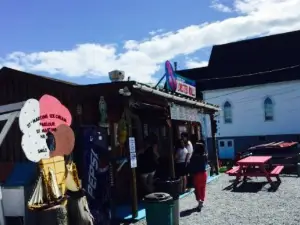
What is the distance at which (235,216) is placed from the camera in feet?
30.5

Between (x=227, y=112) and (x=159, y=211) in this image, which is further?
(x=227, y=112)

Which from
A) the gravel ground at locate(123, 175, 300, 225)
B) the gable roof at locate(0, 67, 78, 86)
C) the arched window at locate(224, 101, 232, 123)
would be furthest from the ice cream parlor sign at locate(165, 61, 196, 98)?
the arched window at locate(224, 101, 232, 123)

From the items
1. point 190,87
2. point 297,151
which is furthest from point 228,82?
point 190,87

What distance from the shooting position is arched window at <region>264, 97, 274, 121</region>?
115ft

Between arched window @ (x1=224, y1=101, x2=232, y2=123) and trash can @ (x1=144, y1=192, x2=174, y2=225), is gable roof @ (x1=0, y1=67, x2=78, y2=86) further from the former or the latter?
arched window @ (x1=224, y1=101, x2=232, y2=123)

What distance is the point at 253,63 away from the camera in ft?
125

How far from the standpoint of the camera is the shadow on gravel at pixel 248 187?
43.9 ft

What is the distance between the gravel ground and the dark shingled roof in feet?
73.9

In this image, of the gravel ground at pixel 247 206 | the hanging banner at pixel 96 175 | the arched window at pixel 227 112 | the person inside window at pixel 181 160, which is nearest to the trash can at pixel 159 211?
the hanging banner at pixel 96 175

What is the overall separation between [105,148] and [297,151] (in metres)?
13.2

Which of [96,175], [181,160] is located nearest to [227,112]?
[181,160]

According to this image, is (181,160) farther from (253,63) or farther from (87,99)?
(253,63)

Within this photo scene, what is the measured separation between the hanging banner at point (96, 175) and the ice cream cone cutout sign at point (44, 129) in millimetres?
504

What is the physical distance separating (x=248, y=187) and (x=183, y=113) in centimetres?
367
